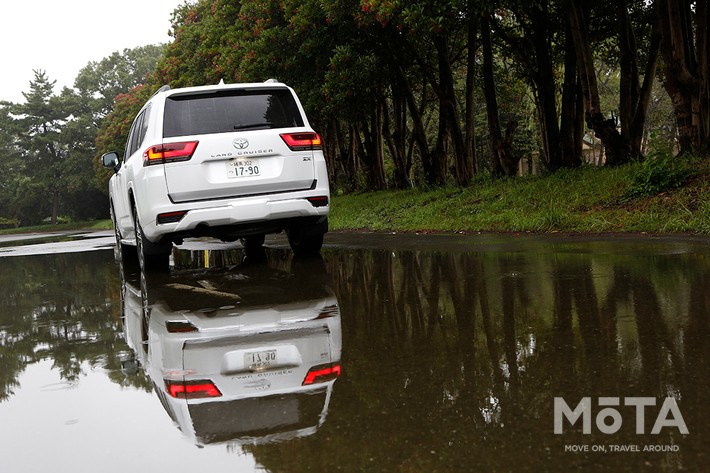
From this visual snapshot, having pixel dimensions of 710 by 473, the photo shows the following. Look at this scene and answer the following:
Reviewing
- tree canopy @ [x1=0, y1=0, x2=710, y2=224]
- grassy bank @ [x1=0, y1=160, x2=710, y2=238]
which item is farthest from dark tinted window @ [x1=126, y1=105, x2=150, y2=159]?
tree canopy @ [x1=0, y1=0, x2=710, y2=224]

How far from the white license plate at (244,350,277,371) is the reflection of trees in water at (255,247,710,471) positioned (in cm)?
44

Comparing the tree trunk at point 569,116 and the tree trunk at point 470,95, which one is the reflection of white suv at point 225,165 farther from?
the tree trunk at point 470,95

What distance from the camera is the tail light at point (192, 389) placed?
11.2 ft

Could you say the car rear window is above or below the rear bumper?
Answer: above

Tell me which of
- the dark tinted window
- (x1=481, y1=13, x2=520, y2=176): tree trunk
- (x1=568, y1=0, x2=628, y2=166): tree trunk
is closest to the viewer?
the dark tinted window

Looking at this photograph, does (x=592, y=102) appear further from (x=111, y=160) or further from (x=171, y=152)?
(x=171, y=152)

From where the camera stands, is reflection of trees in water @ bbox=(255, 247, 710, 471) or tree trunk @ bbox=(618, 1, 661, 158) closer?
reflection of trees in water @ bbox=(255, 247, 710, 471)

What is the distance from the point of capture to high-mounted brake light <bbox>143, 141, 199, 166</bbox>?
7652 mm

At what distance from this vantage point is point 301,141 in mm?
8070

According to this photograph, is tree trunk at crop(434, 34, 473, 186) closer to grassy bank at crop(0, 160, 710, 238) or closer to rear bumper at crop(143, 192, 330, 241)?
grassy bank at crop(0, 160, 710, 238)

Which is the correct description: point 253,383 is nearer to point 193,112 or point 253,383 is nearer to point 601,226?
point 193,112

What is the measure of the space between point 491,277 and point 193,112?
3.59 meters

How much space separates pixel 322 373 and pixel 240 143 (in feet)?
14.9

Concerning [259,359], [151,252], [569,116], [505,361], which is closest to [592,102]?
[569,116]
